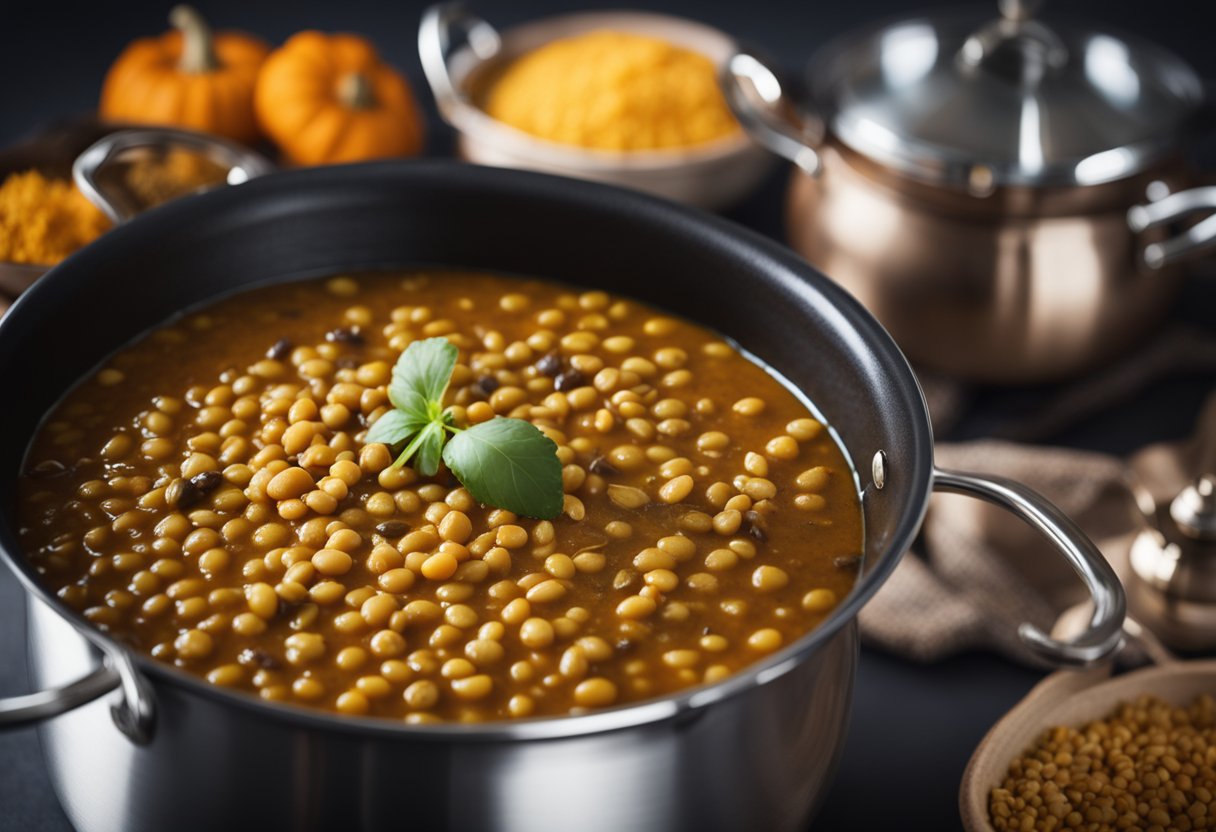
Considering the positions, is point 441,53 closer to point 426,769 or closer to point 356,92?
point 356,92

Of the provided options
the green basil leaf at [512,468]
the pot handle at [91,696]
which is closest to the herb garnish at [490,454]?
the green basil leaf at [512,468]

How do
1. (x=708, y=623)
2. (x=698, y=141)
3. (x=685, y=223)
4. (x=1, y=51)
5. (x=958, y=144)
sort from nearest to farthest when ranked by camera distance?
(x=708, y=623)
(x=685, y=223)
(x=958, y=144)
(x=698, y=141)
(x=1, y=51)

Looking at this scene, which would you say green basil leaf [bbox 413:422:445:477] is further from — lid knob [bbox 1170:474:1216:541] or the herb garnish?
lid knob [bbox 1170:474:1216:541]

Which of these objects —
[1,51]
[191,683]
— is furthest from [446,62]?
[191,683]

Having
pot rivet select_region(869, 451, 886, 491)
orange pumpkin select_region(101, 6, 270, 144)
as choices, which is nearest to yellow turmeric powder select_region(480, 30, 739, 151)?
orange pumpkin select_region(101, 6, 270, 144)

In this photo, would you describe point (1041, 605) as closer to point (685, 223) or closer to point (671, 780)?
point (685, 223)
